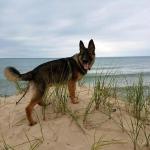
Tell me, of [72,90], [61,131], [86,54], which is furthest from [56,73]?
[61,131]

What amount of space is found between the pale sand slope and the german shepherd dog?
0.84 feet

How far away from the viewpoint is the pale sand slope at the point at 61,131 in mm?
4973

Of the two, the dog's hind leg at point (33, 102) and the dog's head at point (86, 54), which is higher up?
the dog's head at point (86, 54)

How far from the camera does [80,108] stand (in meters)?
6.05

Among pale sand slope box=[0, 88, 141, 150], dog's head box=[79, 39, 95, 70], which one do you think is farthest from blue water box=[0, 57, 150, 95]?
pale sand slope box=[0, 88, 141, 150]

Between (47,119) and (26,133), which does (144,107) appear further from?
(26,133)

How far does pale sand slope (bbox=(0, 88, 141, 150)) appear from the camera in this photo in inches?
196

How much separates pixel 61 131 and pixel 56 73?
4.81 feet

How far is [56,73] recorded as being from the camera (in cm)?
647

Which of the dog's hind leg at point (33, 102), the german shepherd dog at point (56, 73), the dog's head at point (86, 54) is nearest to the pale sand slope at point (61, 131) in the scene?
the dog's hind leg at point (33, 102)

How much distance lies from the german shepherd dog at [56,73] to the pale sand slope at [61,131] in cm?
26

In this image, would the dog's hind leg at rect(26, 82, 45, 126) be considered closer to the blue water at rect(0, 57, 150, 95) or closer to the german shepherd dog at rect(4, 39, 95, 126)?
the german shepherd dog at rect(4, 39, 95, 126)

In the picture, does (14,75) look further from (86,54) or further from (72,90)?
(86,54)

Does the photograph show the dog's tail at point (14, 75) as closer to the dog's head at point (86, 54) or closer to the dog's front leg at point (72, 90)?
the dog's front leg at point (72, 90)
